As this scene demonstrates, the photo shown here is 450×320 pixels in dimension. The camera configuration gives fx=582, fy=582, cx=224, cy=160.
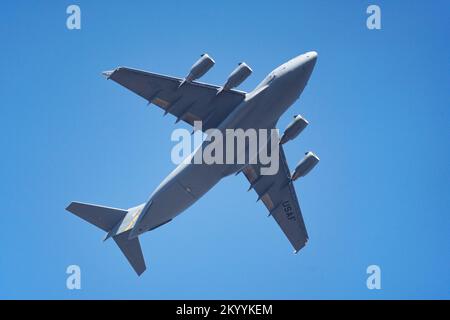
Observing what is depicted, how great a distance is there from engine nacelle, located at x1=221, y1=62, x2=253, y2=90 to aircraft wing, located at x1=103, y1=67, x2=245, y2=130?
25.2 inches

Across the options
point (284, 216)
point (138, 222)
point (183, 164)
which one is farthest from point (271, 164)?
point (138, 222)

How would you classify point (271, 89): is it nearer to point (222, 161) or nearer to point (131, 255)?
point (222, 161)

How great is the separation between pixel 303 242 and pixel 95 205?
1427cm

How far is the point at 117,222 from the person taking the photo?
37.3 meters

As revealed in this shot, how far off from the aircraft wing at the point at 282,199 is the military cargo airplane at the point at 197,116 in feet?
2.30

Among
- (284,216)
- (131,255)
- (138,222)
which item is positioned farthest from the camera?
(284,216)

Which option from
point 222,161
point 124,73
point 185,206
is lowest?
point 185,206

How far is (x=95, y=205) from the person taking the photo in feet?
121

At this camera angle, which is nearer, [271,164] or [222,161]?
[222,161]

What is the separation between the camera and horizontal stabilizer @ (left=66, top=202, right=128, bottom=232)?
36.7 meters

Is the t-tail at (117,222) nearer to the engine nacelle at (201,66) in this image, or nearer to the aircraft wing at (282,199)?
the aircraft wing at (282,199)

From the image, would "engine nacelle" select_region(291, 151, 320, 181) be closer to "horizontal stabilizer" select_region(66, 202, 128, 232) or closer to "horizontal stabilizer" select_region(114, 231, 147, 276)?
"horizontal stabilizer" select_region(114, 231, 147, 276)

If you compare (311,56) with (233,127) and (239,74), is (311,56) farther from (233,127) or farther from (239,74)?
(233,127)

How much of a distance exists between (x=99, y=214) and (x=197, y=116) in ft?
29.4
